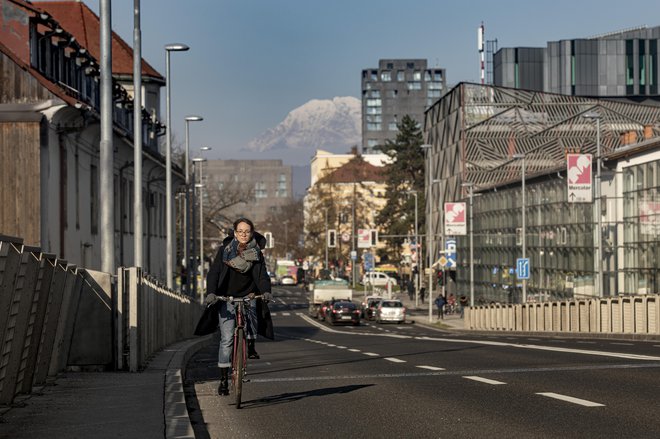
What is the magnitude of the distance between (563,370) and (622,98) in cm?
13849

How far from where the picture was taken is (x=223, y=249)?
12.7 m

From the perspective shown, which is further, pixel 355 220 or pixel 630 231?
pixel 355 220

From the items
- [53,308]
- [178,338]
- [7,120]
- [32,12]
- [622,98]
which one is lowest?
[178,338]

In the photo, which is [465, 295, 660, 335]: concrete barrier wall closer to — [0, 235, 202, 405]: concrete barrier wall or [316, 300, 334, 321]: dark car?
[316, 300, 334, 321]: dark car

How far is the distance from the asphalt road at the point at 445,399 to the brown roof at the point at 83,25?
48488 millimetres

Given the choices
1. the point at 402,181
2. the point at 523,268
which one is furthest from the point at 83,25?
the point at 402,181

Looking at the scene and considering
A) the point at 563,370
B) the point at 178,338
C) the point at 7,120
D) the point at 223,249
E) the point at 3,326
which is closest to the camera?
the point at 3,326

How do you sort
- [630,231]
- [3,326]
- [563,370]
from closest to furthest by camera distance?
[3,326], [563,370], [630,231]


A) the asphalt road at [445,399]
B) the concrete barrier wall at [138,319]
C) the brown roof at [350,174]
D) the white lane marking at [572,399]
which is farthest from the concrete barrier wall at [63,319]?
the brown roof at [350,174]

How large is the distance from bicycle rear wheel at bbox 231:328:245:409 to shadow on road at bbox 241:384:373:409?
287mm

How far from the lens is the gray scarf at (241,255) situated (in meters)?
12.6

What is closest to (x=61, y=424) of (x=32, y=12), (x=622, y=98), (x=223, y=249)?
(x=223, y=249)

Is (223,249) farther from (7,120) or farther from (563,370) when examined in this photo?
(7,120)

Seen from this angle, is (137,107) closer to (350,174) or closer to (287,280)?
(287,280)
